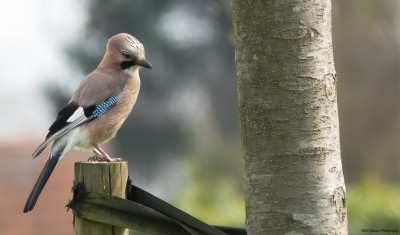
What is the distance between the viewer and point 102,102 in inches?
168

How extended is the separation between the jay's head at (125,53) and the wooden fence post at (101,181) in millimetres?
1225

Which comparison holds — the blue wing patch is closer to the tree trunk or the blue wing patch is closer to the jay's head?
the jay's head

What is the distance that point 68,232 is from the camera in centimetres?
1323

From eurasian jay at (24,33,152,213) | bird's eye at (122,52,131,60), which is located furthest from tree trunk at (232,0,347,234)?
bird's eye at (122,52,131,60)

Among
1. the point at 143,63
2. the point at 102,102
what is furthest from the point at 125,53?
the point at 102,102

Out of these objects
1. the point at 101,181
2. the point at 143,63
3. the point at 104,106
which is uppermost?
the point at 143,63

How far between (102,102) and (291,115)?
2057 mm

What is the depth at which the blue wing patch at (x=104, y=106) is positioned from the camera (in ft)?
13.8

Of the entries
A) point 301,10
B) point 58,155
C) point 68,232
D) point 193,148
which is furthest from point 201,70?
point 301,10

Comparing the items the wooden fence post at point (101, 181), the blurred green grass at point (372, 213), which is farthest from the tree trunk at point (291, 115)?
the blurred green grass at point (372, 213)

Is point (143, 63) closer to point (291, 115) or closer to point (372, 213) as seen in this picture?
point (291, 115)

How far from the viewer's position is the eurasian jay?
4.09 meters

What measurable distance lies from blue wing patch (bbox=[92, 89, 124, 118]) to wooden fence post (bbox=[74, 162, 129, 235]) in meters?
1.18

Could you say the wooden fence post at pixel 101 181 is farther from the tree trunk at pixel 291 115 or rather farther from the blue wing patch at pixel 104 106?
the blue wing patch at pixel 104 106
